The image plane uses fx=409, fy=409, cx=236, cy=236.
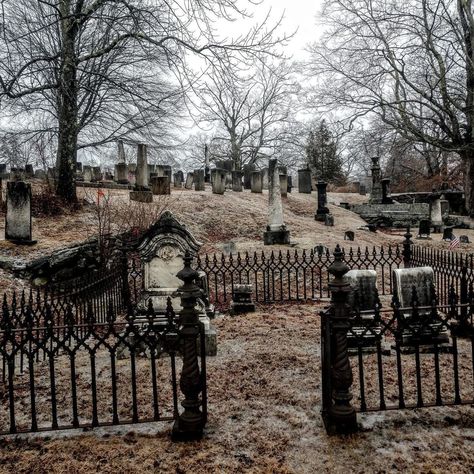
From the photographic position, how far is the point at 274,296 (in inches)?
347

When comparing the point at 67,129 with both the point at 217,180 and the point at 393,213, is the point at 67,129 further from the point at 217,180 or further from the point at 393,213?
the point at 393,213

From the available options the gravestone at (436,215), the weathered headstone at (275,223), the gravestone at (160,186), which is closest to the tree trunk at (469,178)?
the gravestone at (436,215)

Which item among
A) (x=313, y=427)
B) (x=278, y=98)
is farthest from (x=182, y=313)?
(x=278, y=98)

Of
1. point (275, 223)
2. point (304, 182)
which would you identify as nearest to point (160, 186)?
point (275, 223)

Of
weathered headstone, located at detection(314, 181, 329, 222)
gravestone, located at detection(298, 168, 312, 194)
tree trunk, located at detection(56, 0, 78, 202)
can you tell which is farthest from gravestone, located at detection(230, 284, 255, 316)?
gravestone, located at detection(298, 168, 312, 194)

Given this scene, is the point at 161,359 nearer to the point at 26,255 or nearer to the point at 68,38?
the point at 26,255

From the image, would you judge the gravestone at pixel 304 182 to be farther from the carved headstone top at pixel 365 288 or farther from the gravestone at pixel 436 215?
the carved headstone top at pixel 365 288

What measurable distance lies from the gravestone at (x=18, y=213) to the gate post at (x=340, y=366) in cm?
880

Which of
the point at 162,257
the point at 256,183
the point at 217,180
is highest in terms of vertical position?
the point at 256,183

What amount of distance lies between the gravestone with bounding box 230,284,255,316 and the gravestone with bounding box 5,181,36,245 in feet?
18.4

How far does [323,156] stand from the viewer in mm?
37562

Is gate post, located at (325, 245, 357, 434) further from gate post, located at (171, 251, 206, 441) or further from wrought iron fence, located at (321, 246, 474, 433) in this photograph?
gate post, located at (171, 251, 206, 441)

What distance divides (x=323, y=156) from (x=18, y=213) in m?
31.4

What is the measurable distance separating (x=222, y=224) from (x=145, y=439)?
13059 mm
